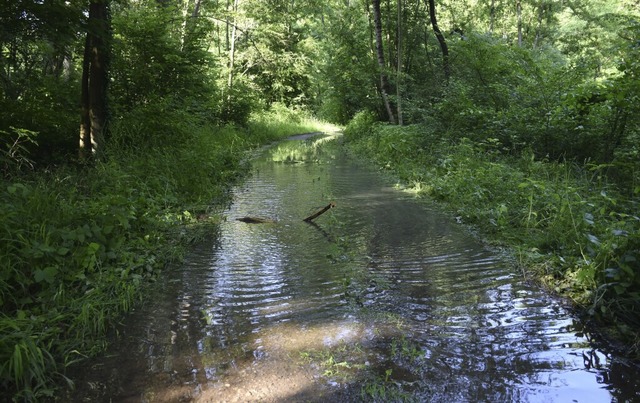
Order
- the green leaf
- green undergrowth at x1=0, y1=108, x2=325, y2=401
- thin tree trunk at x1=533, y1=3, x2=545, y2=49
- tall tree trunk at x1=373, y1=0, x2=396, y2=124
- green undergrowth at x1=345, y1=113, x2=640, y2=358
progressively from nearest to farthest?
green undergrowth at x1=0, y1=108, x2=325, y2=401 → the green leaf → green undergrowth at x1=345, y1=113, x2=640, y2=358 → tall tree trunk at x1=373, y1=0, x2=396, y2=124 → thin tree trunk at x1=533, y1=3, x2=545, y2=49

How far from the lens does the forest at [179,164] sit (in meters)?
3.77

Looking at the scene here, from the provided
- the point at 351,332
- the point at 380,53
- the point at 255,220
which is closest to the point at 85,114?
the point at 255,220

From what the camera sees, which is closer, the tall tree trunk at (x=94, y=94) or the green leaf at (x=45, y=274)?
the green leaf at (x=45, y=274)

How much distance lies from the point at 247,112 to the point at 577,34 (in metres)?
23.3

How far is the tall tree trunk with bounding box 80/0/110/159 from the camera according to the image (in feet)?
25.9

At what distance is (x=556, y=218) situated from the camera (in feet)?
18.2

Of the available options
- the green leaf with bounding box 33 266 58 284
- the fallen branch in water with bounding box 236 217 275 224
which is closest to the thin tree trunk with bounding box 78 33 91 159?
the fallen branch in water with bounding box 236 217 275 224

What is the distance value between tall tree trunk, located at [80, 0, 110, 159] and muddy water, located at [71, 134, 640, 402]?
3610mm

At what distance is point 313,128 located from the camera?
34469 mm

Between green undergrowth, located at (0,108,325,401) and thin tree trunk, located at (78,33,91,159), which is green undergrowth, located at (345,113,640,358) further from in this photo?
thin tree trunk, located at (78,33,91,159)

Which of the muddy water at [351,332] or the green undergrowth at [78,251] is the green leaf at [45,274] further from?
the muddy water at [351,332]

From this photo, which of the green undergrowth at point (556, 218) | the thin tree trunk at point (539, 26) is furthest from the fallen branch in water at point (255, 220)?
the thin tree trunk at point (539, 26)

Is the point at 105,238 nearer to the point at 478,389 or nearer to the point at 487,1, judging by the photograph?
the point at 478,389

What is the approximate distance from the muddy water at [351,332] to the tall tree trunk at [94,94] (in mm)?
3610
